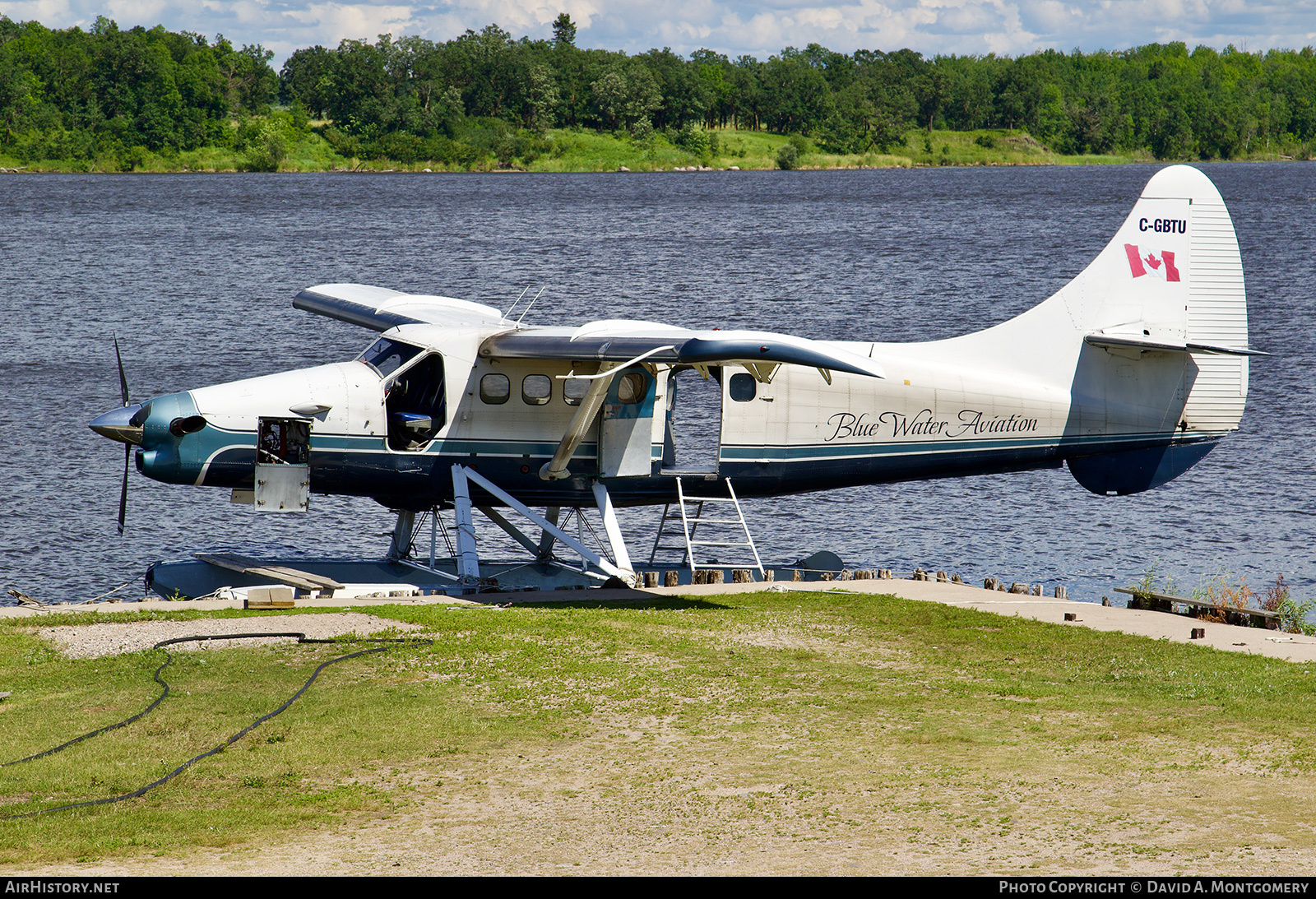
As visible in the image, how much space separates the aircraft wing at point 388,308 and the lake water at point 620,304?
188 inches

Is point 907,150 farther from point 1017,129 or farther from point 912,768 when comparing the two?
point 912,768

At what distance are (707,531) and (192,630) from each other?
12027mm

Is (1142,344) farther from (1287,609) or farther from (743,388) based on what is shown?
(743,388)

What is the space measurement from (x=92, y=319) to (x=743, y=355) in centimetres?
3653

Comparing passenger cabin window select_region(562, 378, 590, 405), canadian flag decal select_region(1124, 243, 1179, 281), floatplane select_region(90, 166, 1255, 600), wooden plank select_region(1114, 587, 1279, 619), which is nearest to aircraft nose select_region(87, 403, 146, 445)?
floatplane select_region(90, 166, 1255, 600)

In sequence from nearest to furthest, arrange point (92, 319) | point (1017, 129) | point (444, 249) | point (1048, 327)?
1. point (1048, 327)
2. point (92, 319)
3. point (444, 249)
4. point (1017, 129)

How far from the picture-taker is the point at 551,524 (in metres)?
15.7

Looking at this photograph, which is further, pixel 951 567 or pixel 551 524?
pixel 951 567

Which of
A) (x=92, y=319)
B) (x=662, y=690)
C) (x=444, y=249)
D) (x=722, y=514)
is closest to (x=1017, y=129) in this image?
(x=444, y=249)

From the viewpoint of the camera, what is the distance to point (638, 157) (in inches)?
5650

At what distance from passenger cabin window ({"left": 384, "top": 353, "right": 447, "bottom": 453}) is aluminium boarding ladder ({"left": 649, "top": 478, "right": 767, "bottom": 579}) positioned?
3.08 metres

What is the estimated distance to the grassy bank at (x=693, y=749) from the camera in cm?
689

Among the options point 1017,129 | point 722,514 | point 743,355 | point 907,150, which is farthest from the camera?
point 1017,129

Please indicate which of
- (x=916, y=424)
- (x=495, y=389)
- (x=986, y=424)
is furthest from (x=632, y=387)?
(x=986, y=424)
